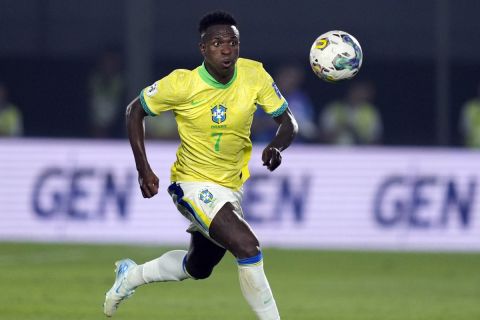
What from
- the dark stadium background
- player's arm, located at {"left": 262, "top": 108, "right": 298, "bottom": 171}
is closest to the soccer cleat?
player's arm, located at {"left": 262, "top": 108, "right": 298, "bottom": 171}

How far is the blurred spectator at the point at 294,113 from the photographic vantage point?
18469 mm

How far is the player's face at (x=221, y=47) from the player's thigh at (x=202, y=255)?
3.83 ft

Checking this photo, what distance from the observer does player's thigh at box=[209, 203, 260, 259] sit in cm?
793

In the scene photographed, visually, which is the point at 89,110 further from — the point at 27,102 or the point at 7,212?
the point at 7,212

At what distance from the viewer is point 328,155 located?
16812 millimetres

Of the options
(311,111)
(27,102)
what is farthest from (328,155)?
(27,102)

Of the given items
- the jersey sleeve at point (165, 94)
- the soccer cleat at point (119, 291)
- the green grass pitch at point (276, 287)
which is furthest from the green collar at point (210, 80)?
the green grass pitch at point (276, 287)

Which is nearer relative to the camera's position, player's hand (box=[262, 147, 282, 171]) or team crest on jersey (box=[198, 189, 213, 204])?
player's hand (box=[262, 147, 282, 171])

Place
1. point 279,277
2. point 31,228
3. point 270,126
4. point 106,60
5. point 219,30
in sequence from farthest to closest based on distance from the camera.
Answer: point 106,60
point 270,126
point 31,228
point 279,277
point 219,30

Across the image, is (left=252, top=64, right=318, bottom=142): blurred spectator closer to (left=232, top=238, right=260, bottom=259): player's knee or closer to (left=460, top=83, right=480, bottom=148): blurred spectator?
(left=460, top=83, right=480, bottom=148): blurred spectator

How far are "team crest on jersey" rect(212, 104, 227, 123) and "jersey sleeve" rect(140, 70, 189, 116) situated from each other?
0.22 m

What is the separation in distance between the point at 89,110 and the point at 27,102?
38.5 inches

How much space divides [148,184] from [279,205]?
8.45m

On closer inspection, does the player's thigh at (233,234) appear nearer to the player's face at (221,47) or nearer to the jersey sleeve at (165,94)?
the jersey sleeve at (165,94)
